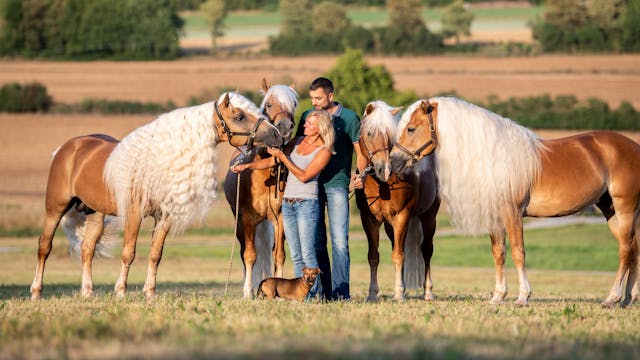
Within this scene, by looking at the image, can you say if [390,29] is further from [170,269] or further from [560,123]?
[170,269]

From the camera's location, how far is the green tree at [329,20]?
3410 inches

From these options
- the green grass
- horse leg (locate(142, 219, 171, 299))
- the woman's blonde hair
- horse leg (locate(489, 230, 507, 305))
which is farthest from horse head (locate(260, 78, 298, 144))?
the green grass

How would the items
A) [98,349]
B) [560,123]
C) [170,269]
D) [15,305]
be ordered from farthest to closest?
[560,123] < [170,269] < [15,305] < [98,349]

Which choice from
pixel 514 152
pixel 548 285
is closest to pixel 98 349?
pixel 514 152

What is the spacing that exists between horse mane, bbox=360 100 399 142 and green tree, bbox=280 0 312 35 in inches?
2913

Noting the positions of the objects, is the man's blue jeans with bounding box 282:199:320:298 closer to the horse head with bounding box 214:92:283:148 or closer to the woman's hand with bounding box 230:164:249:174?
the woman's hand with bounding box 230:164:249:174

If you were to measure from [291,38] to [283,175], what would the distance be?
7213 cm

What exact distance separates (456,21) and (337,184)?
7576 cm

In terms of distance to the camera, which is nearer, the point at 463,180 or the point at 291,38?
the point at 463,180

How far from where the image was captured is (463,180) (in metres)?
12.0

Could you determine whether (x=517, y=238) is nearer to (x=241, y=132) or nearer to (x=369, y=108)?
(x=369, y=108)

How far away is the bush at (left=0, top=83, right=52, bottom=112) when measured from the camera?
69875 mm

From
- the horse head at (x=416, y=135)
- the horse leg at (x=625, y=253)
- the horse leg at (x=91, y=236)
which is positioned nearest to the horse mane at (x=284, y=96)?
the horse head at (x=416, y=135)

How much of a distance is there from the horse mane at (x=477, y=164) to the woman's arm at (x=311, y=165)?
3.81ft
